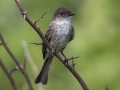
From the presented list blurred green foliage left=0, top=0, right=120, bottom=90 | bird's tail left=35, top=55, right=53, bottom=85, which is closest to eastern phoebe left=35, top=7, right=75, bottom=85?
bird's tail left=35, top=55, right=53, bottom=85

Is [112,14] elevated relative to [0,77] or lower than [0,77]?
elevated

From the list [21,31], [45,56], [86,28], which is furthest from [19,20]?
[45,56]

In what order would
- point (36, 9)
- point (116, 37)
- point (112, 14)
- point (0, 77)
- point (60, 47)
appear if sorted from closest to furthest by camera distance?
point (60, 47)
point (116, 37)
point (112, 14)
point (0, 77)
point (36, 9)

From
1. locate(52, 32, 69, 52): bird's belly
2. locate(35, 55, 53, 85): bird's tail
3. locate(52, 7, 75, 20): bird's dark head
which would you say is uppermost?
locate(52, 7, 75, 20): bird's dark head

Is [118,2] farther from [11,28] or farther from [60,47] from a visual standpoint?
[60,47]

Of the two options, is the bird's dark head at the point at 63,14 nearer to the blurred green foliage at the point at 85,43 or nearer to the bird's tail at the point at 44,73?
the bird's tail at the point at 44,73

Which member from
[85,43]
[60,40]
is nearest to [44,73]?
[60,40]

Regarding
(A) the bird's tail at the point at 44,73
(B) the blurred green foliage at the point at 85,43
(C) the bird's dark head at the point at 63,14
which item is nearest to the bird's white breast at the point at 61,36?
(C) the bird's dark head at the point at 63,14

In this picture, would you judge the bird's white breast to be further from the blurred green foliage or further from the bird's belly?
the blurred green foliage
